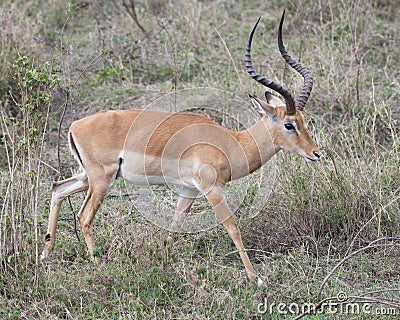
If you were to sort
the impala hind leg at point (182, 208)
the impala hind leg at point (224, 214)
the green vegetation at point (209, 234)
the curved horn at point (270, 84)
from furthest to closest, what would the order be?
the impala hind leg at point (182, 208) → the impala hind leg at point (224, 214) → the curved horn at point (270, 84) → the green vegetation at point (209, 234)

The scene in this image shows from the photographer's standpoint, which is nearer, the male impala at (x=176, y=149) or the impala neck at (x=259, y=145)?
the male impala at (x=176, y=149)

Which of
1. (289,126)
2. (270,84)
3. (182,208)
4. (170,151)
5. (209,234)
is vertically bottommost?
(209,234)

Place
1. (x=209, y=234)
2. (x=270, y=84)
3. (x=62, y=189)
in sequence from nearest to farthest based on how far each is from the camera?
(x=270, y=84) < (x=62, y=189) < (x=209, y=234)

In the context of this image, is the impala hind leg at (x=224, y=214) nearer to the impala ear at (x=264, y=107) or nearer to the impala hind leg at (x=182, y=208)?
the impala hind leg at (x=182, y=208)

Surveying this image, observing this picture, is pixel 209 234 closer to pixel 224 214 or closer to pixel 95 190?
pixel 224 214

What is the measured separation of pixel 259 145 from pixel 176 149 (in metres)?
0.60

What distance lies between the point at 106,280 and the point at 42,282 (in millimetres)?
406

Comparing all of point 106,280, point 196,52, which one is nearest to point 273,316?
point 106,280
